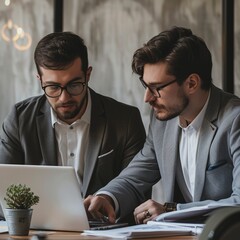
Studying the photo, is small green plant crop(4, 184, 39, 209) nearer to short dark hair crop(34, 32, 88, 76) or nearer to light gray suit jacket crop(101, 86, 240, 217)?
light gray suit jacket crop(101, 86, 240, 217)

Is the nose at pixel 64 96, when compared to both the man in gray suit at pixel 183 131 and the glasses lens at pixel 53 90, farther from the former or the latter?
the man in gray suit at pixel 183 131

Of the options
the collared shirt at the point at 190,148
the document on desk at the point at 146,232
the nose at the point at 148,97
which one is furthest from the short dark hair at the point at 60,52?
the document on desk at the point at 146,232

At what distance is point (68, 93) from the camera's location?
10.8ft

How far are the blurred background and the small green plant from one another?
2.38 m

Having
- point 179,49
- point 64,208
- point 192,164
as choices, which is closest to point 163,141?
point 192,164

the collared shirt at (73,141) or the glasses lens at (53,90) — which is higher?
the glasses lens at (53,90)

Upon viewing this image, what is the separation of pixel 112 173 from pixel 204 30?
1582 mm

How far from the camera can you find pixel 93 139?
341 centimetres

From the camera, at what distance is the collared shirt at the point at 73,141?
3441mm

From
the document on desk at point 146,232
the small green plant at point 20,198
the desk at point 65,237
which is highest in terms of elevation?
the small green plant at point 20,198

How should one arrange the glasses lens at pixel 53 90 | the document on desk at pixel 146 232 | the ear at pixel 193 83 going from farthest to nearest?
the glasses lens at pixel 53 90 → the ear at pixel 193 83 → the document on desk at pixel 146 232

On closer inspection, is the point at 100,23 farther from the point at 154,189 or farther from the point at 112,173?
the point at 112,173

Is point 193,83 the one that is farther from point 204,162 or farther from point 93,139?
point 93,139

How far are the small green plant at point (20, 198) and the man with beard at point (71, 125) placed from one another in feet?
3.03
